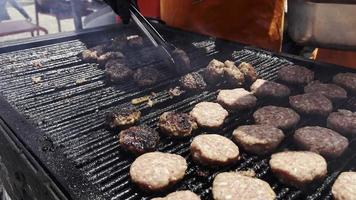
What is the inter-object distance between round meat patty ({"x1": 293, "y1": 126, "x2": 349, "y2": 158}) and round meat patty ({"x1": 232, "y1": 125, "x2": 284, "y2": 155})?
117 mm

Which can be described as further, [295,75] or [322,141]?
[295,75]

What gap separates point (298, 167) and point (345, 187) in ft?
0.76

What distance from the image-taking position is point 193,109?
2.39m

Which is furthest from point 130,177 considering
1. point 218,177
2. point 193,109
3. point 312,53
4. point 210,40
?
point 312,53

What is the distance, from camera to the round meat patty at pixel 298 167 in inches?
69.7

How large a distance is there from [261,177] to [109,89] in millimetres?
1423

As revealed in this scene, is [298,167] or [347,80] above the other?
[347,80]

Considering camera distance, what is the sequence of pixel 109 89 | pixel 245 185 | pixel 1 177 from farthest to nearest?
pixel 109 89 < pixel 1 177 < pixel 245 185

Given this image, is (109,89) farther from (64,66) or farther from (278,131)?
(278,131)

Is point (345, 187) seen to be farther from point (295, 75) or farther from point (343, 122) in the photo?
point (295, 75)

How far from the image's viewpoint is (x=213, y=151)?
1900 mm

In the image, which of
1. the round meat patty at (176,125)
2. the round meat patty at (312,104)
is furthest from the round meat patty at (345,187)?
the round meat patty at (176,125)

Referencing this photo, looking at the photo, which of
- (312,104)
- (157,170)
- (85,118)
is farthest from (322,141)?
(85,118)

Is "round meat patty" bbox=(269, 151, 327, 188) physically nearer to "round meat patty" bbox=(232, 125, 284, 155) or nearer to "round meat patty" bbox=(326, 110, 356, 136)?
"round meat patty" bbox=(232, 125, 284, 155)
